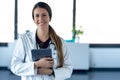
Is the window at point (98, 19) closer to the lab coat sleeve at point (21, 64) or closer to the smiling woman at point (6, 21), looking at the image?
the smiling woman at point (6, 21)

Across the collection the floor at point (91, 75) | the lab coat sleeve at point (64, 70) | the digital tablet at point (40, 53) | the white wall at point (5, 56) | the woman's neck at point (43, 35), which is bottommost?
the floor at point (91, 75)

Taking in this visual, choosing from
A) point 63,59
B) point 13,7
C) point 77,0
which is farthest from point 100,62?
point 63,59

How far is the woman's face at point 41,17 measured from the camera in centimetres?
143

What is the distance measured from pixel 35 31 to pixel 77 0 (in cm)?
436

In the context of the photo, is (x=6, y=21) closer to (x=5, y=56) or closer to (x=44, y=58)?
(x=5, y=56)

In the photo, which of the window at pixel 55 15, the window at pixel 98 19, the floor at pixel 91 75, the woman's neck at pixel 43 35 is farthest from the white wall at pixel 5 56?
the woman's neck at pixel 43 35

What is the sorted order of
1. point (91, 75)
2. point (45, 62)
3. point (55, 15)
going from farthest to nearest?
point (55, 15) < point (91, 75) < point (45, 62)

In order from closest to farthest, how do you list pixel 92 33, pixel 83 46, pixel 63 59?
pixel 63 59
pixel 83 46
pixel 92 33

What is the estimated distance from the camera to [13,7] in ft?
18.6

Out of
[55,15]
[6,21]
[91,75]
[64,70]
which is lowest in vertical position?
[91,75]

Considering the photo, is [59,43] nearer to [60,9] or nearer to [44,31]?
[44,31]

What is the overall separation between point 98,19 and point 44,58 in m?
4.52

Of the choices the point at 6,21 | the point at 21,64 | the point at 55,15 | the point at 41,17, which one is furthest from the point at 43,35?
the point at 6,21

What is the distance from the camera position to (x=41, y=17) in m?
1.43
